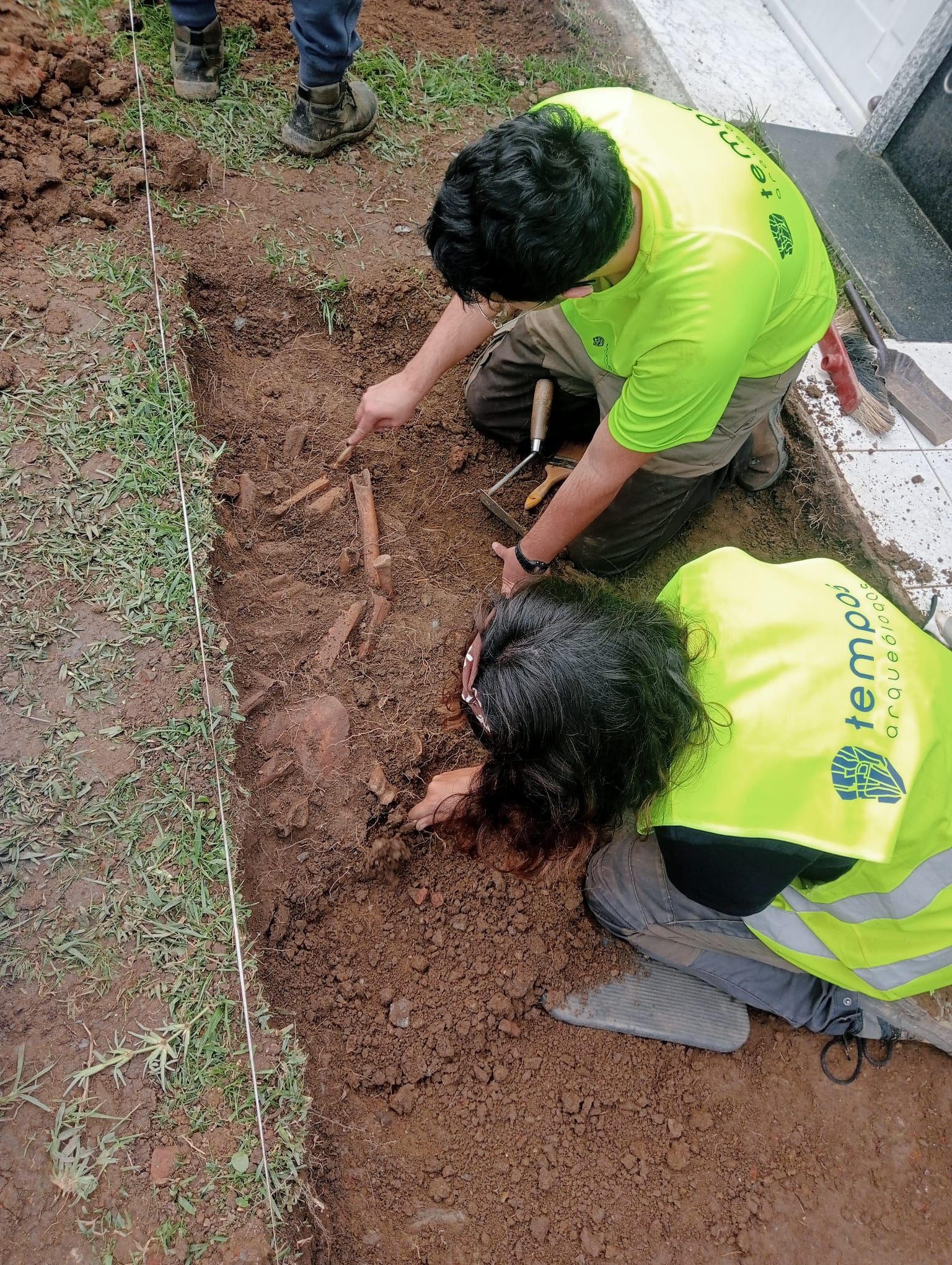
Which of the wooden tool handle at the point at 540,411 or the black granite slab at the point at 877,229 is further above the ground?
the black granite slab at the point at 877,229

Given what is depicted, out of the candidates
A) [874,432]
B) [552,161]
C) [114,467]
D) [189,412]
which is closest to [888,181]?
[874,432]

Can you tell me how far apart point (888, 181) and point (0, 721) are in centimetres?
432

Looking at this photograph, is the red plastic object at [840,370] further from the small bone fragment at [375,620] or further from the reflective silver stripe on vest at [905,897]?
the reflective silver stripe on vest at [905,897]

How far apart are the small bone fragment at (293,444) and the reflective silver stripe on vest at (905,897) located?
6.68 ft

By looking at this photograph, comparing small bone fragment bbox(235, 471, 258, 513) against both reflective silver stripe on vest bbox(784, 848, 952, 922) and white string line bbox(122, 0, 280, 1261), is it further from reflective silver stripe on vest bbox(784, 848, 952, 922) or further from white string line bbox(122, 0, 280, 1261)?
reflective silver stripe on vest bbox(784, 848, 952, 922)

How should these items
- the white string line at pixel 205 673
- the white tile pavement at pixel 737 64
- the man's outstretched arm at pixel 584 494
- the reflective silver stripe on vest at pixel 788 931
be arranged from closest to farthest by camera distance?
1. the white string line at pixel 205 673
2. the reflective silver stripe on vest at pixel 788 931
3. the man's outstretched arm at pixel 584 494
4. the white tile pavement at pixel 737 64

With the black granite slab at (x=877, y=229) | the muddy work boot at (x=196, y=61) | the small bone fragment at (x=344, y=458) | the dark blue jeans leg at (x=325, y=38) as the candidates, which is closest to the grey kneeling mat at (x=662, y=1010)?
the small bone fragment at (x=344, y=458)

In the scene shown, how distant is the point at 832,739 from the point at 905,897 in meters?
0.47

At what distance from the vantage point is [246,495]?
8.51 ft

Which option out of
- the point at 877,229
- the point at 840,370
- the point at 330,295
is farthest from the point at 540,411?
the point at 877,229

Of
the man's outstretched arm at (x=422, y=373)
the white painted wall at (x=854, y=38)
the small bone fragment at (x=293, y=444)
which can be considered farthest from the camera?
the white painted wall at (x=854, y=38)

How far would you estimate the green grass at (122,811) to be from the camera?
169 centimetres

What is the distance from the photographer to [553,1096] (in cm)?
213

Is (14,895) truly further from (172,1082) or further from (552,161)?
(552,161)
